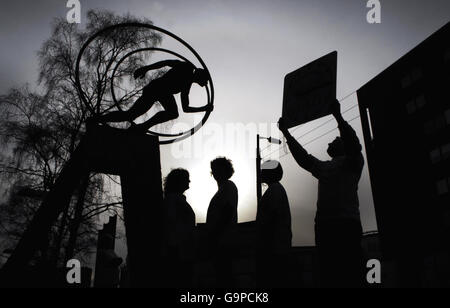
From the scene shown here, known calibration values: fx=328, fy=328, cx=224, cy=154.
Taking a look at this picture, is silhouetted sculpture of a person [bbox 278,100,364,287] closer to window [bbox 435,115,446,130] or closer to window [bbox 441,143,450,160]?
window [bbox 441,143,450,160]

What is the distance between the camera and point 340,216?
2.87 metres

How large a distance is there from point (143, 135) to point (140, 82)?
460 inches

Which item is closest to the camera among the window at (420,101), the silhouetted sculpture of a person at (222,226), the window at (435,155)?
the silhouetted sculpture of a person at (222,226)

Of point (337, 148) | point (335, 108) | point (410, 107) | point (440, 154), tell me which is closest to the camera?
point (335, 108)

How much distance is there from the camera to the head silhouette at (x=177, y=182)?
13.6ft

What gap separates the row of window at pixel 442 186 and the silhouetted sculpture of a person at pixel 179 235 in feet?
107

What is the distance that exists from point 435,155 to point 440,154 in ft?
1.51

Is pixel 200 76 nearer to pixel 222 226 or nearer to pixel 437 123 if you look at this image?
pixel 222 226

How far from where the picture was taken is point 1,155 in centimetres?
1317

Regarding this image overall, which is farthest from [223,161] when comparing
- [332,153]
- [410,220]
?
[410,220]

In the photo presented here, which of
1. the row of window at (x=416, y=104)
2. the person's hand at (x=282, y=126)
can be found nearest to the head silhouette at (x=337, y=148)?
the person's hand at (x=282, y=126)

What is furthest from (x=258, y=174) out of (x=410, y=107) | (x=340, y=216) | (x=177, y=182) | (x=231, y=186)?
(x=410, y=107)

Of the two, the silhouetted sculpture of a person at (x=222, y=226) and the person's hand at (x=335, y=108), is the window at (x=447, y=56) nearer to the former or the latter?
the person's hand at (x=335, y=108)
